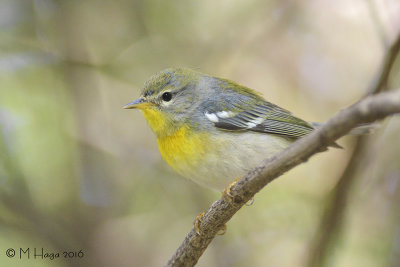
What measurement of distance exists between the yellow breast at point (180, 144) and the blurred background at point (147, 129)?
5.02 feet

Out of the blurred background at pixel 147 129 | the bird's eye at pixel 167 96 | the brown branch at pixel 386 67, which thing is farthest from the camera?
the blurred background at pixel 147 129

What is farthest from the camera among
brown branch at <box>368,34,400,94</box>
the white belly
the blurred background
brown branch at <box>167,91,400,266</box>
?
the blurred background

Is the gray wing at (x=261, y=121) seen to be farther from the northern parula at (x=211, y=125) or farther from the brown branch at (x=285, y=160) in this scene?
the brown branch at (x=285, y=160)

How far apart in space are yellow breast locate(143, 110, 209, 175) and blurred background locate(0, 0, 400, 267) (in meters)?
1.53

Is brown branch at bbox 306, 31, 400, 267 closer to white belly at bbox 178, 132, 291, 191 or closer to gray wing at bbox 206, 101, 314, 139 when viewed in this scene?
gray wing at bbox 206, 101, 314, 139

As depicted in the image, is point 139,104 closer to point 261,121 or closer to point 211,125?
point 211,125

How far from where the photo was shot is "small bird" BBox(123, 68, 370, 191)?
3.75 metres

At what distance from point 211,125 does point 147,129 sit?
2.32 meters

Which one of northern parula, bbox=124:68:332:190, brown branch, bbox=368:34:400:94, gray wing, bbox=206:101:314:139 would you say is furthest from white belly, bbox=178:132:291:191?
brown branch, bbox=368:34:400:94

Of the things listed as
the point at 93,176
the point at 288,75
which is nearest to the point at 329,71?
the point at 288,75

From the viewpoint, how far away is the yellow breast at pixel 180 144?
375 cm

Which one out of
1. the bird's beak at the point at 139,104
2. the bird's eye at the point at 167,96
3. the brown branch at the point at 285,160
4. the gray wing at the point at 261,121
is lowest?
the brown branch at the point at 285,160

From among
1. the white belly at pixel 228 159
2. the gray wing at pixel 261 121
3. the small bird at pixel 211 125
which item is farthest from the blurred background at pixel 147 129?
the white belly at pixel 228 159

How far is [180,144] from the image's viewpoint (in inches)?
152
